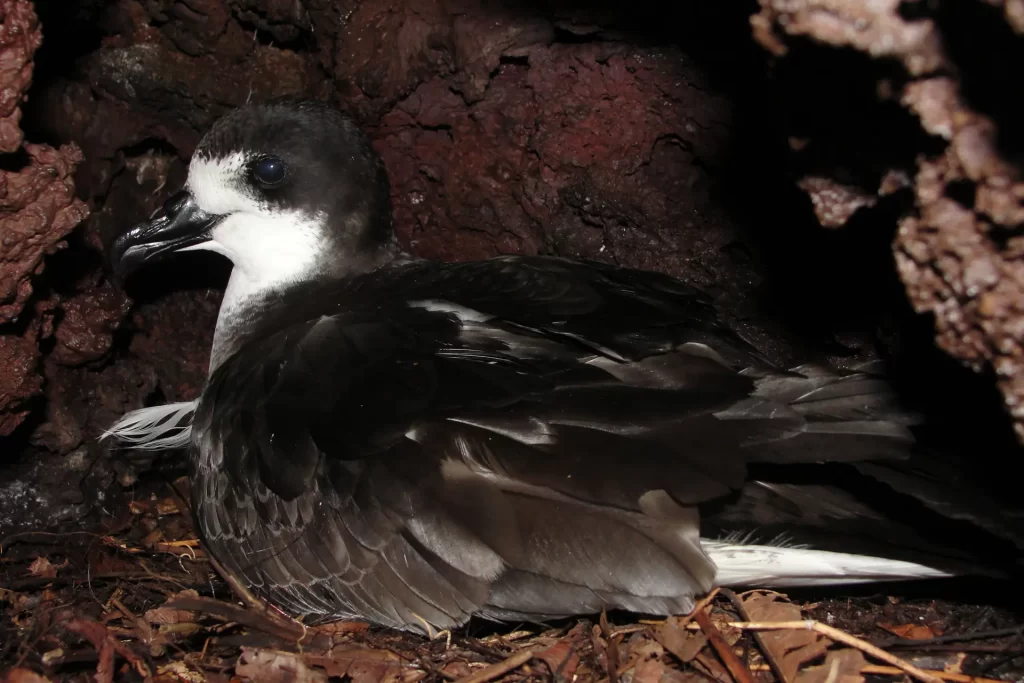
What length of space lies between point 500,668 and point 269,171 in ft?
5.36

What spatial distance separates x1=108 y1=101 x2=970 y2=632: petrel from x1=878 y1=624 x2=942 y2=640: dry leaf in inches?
14.2

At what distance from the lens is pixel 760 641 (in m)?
2.23

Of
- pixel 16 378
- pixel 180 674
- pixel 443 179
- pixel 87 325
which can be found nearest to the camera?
pixel 180 674

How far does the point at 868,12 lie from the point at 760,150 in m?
1.35

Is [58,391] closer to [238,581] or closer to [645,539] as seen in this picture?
[238,581]

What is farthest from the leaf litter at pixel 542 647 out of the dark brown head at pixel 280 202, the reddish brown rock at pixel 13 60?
the reddish brown rock at pixel 13 60

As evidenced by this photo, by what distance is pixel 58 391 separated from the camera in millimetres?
3209

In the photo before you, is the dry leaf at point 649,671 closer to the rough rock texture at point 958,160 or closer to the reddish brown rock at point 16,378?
the rough rock texture at point 958,160

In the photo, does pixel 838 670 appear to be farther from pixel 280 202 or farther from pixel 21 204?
pixel 21 204

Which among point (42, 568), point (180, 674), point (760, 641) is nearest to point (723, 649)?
point (760, 641)

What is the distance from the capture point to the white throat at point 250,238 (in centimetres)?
292

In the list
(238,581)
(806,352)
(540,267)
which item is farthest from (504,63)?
(238,581)

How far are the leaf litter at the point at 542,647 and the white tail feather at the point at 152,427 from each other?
58 cm

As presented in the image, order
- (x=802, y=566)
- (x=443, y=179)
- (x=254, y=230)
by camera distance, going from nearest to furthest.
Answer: (x=802, y=566)
(x=254, y=230)
(x=443, y=179)
